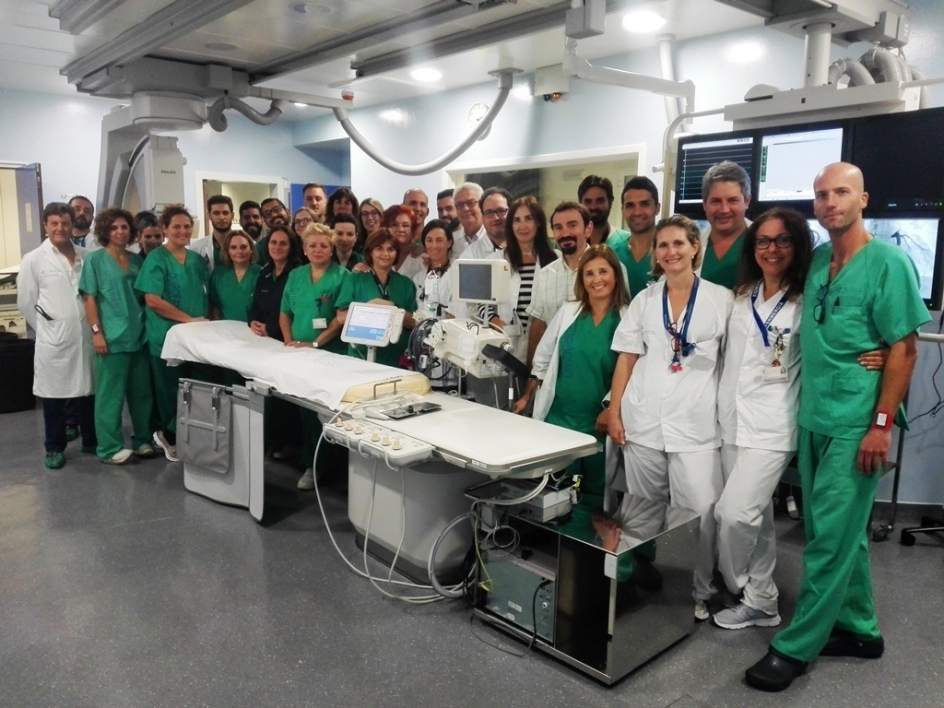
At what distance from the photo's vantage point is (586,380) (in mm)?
2736

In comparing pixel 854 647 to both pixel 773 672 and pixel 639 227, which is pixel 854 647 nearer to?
pixel 773 672

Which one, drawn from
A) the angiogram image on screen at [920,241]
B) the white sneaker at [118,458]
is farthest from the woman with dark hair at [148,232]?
the angiogram image on screen at [920,241]

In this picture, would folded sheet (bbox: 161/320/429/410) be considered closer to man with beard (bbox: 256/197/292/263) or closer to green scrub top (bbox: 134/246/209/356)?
green scrub top (bbox: 134/246/209/356)

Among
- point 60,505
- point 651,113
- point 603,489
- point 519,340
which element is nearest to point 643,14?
point 651,113

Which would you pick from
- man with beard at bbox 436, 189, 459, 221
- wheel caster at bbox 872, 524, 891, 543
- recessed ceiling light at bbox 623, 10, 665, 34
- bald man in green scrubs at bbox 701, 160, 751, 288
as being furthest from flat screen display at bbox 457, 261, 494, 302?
recessed ceiling light at bbox 623, 10, 665, 34

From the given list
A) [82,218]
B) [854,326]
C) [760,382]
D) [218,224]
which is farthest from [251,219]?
[854,326]

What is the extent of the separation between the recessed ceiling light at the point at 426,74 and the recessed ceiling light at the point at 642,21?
5.53 ft

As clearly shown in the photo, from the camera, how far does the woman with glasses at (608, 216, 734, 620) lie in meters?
2.46

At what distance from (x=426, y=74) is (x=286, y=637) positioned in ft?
15.2

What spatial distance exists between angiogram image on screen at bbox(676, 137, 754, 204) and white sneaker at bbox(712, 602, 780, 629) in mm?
1755

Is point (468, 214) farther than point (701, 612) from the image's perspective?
Yes

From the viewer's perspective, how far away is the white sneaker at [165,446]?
4.27 m

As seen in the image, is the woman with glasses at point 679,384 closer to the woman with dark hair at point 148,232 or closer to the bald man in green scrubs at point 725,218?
the bald man in green scrubs at point 725,218

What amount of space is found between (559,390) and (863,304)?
1087 millimetres
